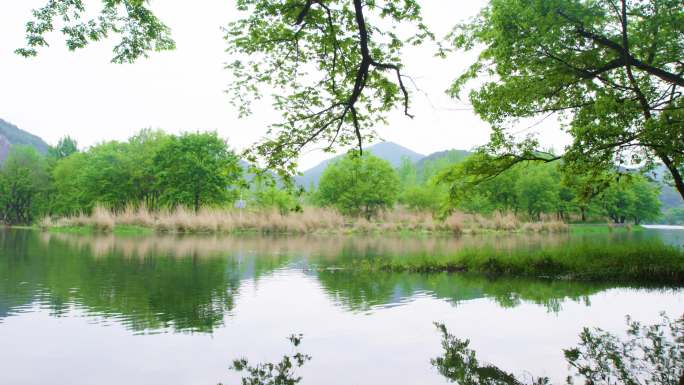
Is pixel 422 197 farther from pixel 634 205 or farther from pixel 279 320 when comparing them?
pixel 279 320

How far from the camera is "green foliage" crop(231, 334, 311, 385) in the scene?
16.1 ft

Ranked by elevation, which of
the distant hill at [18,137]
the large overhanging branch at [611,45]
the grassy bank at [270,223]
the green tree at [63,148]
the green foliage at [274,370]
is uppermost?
the distant hill at [18,137]

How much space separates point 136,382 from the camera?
4.87 meters

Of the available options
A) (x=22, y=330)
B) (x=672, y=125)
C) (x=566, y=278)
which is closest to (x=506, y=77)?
(x=672, y=125)

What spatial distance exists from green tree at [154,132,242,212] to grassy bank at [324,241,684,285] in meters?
33.1

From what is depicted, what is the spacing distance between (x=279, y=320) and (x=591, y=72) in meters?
8.59

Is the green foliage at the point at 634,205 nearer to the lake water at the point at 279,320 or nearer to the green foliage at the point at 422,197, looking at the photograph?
the green foliage at the point at 422,197

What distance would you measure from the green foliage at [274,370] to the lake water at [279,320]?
0.15 meters

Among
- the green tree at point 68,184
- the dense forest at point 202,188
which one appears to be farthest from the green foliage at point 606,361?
the green tree at point 68,184

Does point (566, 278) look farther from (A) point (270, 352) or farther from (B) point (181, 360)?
(B) point (181, 360)

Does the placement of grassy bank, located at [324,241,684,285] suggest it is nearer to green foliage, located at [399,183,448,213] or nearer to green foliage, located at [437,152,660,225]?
green foliage, located at [437,152,660,225]

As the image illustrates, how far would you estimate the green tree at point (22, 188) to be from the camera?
63.0 m

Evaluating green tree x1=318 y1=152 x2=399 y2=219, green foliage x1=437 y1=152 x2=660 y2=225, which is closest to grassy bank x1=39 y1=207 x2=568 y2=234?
green foliage x1=437 y1=152 x2=660 y2=225

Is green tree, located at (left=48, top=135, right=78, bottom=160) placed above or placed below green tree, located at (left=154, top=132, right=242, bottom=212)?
above
